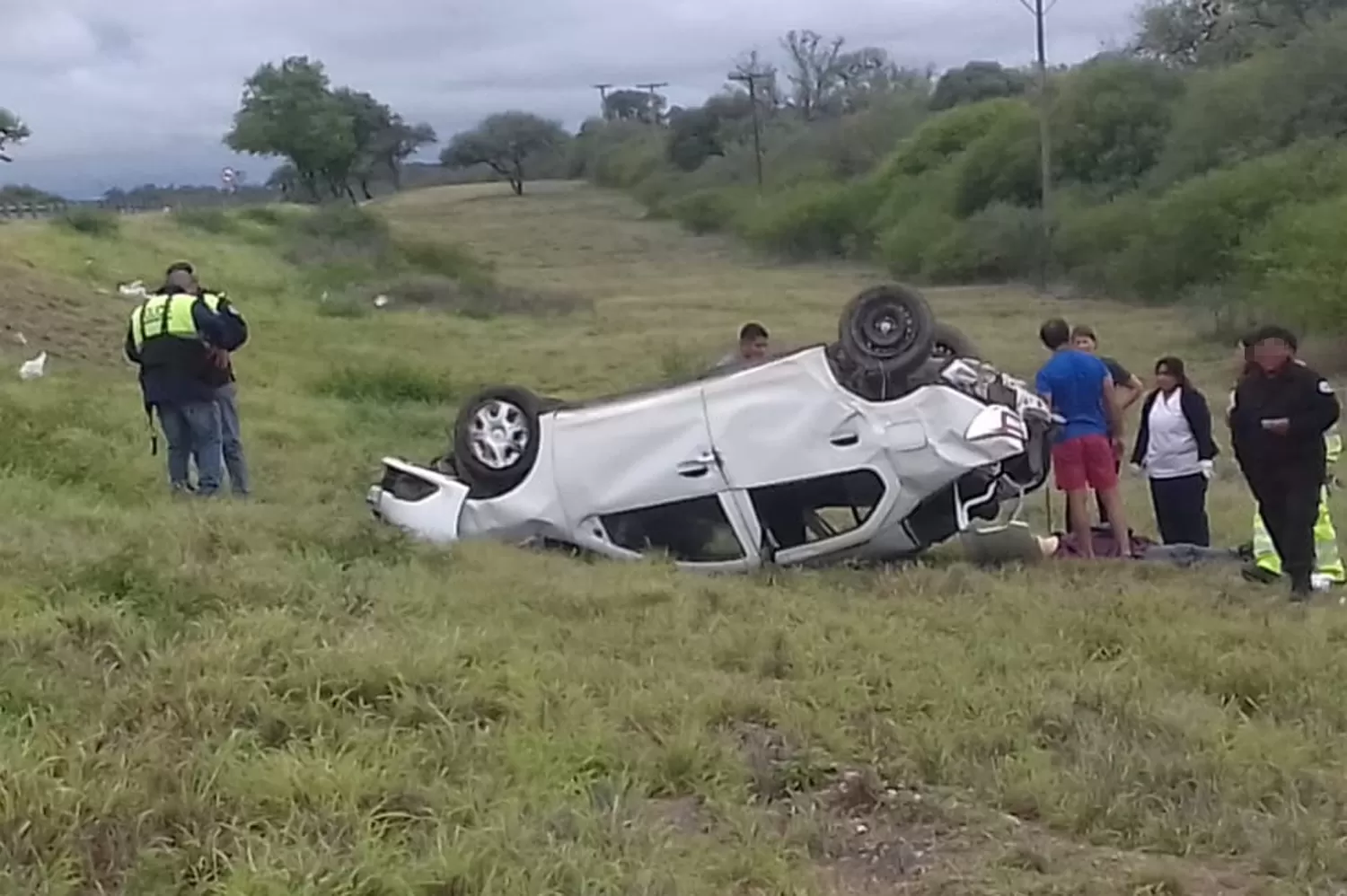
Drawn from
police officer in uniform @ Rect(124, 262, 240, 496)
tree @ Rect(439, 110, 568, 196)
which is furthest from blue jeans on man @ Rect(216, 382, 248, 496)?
tree @ Rect(439, 110, 568, 196)

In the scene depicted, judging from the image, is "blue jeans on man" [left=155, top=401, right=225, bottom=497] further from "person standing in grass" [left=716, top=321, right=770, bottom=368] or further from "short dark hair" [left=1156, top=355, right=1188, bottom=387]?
"short dark hair" [left=1156, top=355, right=1188, bottom=387]

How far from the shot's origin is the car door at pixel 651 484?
791 cm

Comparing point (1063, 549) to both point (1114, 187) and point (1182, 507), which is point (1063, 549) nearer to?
point (1182, 507)

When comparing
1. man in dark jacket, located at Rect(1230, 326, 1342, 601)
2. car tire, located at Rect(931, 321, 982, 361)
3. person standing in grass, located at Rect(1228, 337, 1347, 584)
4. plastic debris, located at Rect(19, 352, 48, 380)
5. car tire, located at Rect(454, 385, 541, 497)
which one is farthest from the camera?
plastic debris, located at Rect(19, 352, 48, 380)

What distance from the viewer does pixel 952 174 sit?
55.3 metres

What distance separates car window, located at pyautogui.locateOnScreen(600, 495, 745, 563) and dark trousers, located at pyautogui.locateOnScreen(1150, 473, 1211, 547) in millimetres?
2533

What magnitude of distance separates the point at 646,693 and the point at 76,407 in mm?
8824

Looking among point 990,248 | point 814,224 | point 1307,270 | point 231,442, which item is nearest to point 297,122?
point 814,224

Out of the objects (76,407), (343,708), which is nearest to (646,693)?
(343,708)

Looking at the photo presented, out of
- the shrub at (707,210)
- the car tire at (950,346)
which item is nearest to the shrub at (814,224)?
the shrub at (707,210)

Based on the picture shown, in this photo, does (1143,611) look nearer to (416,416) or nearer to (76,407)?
(76,407)

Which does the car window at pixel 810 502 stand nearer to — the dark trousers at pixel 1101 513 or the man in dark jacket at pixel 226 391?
the dark trousers at pixel 1101 513

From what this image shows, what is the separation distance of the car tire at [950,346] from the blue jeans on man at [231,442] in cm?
396

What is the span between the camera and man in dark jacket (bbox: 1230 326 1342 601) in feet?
24.8
